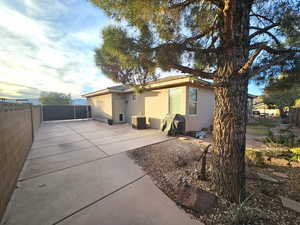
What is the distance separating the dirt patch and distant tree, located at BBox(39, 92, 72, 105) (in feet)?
84.3

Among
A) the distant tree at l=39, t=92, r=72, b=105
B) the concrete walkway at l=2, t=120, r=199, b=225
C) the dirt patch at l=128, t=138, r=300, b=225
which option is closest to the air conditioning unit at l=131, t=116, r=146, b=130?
the dirt patch at l=128, t=138, r=300, b=225

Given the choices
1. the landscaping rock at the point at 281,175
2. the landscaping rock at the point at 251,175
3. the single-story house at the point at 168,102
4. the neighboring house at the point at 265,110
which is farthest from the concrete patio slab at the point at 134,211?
the neighboring house at the point at 265,110

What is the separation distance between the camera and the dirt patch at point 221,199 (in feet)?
4.90

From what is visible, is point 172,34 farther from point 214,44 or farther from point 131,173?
point 131,173

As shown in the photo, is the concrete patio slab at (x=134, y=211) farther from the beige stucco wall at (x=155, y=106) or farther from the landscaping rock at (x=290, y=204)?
the beige stucco wall at (x=155, y=106)

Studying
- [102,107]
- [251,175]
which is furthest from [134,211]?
[102,107]

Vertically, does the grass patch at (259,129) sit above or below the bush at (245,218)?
below

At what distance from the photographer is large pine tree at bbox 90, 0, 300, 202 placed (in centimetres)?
178

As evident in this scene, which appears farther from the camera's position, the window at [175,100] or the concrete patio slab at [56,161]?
the window at [175,100]

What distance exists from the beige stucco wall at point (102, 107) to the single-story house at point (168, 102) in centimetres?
9

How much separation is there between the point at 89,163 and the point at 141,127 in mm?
4833

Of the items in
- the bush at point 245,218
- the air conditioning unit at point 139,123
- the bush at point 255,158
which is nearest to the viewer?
the bush at point 245,218

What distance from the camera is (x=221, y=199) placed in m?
1.84

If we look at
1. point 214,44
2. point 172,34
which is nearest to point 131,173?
point 172,34
